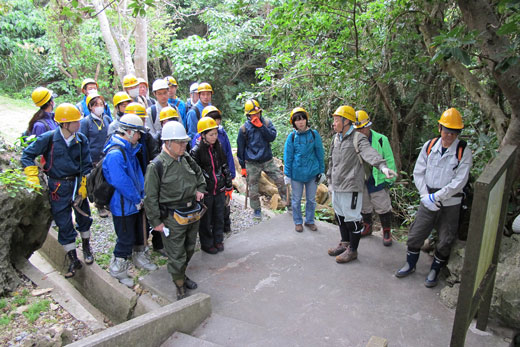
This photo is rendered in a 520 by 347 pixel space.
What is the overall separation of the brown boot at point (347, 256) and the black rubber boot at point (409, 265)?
59cm

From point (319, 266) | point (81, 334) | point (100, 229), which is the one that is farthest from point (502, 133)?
point (100, 229)

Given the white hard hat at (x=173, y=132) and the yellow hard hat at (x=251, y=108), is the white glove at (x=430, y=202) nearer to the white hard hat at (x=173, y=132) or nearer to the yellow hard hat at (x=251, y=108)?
the white hard hat at (x=173, y=132)


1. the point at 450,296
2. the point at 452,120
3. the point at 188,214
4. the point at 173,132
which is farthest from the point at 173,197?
the point at 450,296

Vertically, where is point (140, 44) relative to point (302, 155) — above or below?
above

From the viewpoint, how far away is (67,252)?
4516 millimetres

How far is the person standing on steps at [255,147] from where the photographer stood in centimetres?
584

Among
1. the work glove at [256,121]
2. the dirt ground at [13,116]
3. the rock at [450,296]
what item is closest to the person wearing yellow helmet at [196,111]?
the work glove at [256,121]

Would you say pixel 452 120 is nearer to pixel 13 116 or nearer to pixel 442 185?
pixel 442 185

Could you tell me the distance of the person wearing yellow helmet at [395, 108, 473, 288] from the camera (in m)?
3.73

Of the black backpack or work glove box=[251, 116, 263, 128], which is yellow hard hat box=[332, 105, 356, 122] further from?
the black backpack

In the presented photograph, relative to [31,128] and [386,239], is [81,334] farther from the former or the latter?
[386,239]

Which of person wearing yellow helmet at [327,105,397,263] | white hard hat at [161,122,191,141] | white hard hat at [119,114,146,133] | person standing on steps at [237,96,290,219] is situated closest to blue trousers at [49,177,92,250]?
white hard hat at [119,114,146,133]

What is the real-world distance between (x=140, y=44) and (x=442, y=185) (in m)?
8.86

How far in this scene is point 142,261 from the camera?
186 inches
